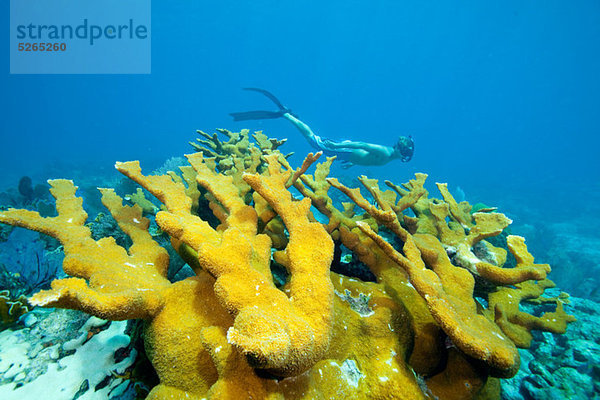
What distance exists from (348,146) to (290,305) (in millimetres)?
7736

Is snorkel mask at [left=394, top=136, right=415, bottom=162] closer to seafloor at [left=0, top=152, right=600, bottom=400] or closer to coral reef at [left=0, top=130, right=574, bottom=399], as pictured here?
seafloor at [left=0, top=152, right=600, bottom=400]

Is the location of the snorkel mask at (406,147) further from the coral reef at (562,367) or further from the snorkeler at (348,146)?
the coral reef at (562,367)

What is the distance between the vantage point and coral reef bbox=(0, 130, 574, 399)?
4.04ft

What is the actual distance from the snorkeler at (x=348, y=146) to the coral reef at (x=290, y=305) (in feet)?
20.2

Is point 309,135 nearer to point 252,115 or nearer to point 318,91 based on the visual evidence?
point 252,115

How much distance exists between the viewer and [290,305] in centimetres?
134

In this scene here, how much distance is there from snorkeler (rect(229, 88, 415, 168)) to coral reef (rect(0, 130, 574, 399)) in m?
6.16

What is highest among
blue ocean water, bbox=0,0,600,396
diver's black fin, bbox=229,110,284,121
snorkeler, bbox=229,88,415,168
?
blue ocean water, bbox=0,0,600,396

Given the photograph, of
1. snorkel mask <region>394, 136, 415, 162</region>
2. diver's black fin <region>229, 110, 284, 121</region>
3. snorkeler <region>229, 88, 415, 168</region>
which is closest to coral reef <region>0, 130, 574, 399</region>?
diver's black fin <region>229, 110, 284, 121</region>

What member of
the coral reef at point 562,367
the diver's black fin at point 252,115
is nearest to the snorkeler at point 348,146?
the diver's black fin at point 252,115

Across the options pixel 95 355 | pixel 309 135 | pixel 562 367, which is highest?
pixel 309 135

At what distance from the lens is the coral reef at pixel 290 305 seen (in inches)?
48.4

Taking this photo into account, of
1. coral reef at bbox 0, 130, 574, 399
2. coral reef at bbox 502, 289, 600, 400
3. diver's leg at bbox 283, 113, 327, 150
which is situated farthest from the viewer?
diver's leg at bbox 283, 113, 327, 150

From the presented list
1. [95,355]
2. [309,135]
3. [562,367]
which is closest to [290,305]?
[95,355]
